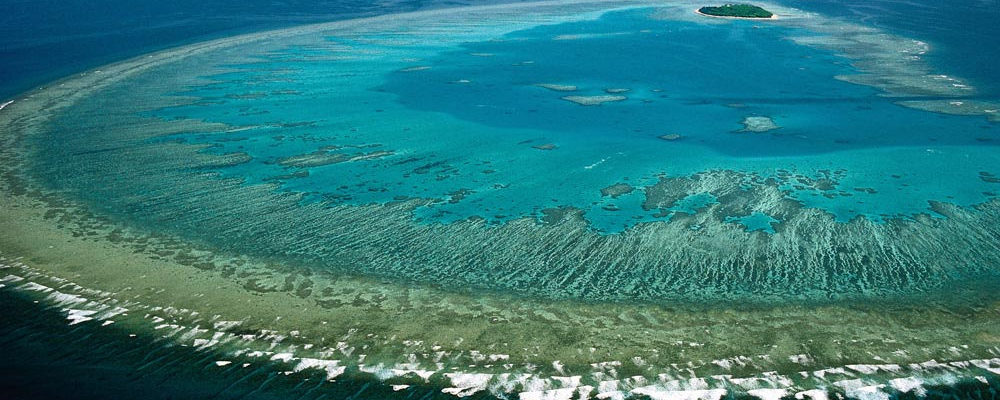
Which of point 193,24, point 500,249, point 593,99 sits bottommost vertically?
point 500,249

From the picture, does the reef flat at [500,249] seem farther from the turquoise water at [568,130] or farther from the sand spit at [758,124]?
the sand spit at [758,124]

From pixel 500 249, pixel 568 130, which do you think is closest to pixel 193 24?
pixel 568 130

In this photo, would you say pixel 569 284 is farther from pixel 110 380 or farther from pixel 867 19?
pixel 867 19

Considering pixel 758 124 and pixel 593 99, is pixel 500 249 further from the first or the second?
pixel 593 99

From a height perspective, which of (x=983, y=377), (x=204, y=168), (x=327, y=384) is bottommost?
(x=983, y=377)

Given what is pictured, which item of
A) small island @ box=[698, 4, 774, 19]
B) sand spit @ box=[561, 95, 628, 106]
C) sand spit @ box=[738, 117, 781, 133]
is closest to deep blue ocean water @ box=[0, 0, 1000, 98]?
small island @ box=[698, 4, 774, 19]

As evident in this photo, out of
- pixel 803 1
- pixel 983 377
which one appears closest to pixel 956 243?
pixel 983 377
